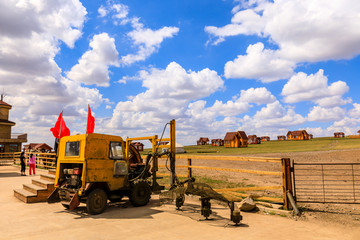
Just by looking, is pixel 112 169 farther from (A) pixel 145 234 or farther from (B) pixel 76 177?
(A) pixel 145 234

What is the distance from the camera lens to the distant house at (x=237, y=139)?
60.7m

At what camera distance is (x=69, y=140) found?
7.81m

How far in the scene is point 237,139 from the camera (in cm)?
6125

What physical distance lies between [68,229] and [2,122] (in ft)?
148

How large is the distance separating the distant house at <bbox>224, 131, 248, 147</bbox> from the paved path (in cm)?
5480

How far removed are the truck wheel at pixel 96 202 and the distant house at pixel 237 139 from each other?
183 ft

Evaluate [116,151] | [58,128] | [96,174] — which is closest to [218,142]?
[58,128]

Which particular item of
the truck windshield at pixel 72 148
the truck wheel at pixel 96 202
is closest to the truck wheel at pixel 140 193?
the truck wheel at pixel 96 202

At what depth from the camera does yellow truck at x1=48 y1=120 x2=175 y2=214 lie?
709cm

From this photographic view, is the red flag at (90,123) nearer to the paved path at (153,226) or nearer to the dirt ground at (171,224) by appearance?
the dirt ground at (171,224)

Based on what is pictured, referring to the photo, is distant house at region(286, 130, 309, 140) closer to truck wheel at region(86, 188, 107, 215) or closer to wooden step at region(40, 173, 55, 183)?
wooden step at region(40, 173, 55, 183)

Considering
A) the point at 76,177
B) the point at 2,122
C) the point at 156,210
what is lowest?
the point at 156,210

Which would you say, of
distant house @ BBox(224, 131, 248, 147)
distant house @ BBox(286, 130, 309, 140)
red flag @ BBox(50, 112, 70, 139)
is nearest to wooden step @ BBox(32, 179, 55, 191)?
red flag @ BBox(50, 112, 70, 139)

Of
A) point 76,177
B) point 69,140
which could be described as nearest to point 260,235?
point 76,177
